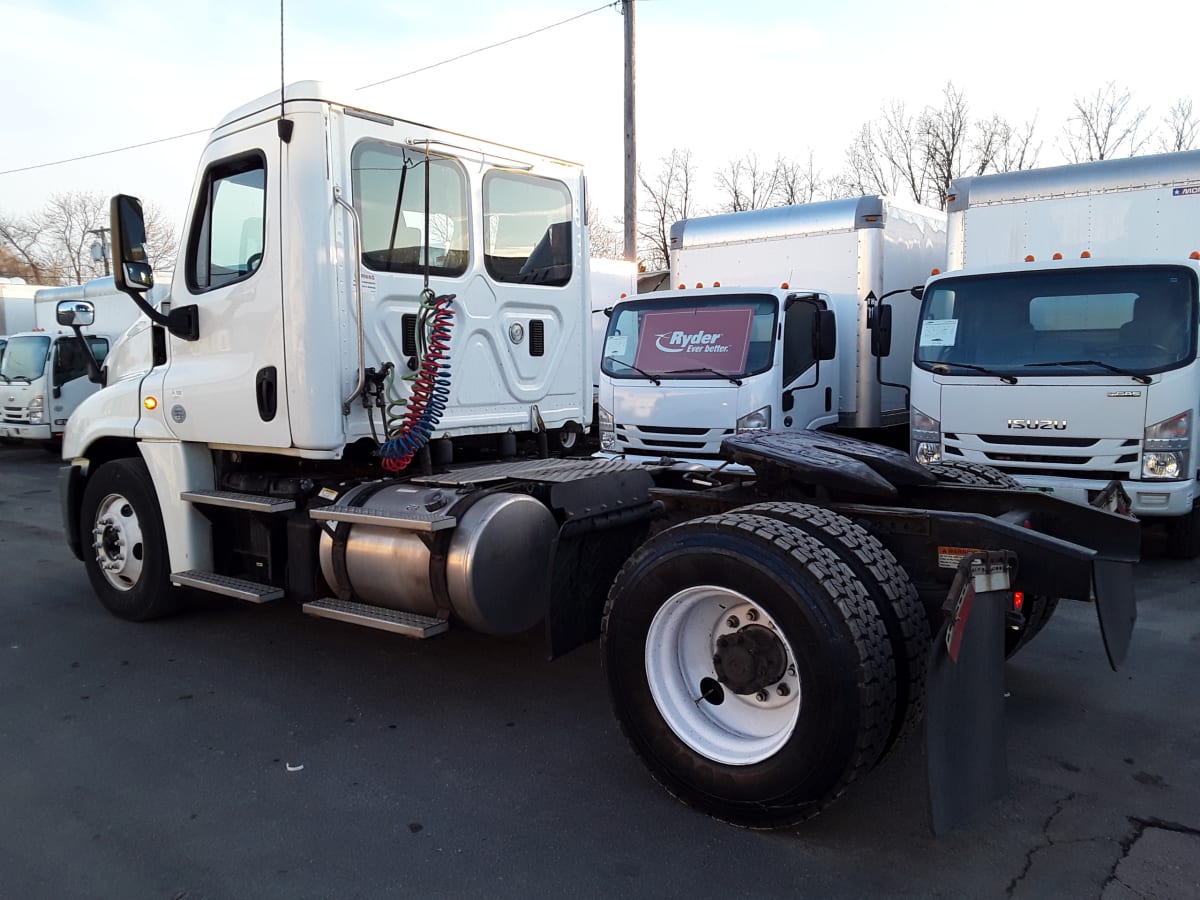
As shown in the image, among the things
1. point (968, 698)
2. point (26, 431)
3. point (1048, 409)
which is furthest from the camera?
point (26, 431)

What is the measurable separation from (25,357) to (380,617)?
49.0 ft

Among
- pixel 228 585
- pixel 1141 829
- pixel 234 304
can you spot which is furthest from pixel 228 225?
pixel 1141 829

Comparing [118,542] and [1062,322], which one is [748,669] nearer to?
[118,542]

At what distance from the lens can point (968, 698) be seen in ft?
9.79

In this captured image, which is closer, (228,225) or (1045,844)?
(1045,844)

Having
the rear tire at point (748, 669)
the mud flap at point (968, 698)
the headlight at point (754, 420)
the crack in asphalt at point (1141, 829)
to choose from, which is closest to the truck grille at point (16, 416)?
the headlight at point (754, 420)

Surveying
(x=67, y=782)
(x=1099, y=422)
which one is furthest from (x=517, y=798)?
(x=1099, y=422)

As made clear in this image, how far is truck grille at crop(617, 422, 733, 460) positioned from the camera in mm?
8453

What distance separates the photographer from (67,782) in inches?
150

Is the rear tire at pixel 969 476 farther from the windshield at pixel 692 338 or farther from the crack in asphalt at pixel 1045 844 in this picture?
the windshield at pixel 692 338

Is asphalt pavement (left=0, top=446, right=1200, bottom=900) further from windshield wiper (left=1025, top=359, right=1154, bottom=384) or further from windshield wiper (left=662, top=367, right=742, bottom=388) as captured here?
windshield wiper (left=662, top=367, right=742, bottom=388)

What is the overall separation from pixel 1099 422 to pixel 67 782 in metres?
6.99

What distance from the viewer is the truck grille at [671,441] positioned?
8453 millimetres

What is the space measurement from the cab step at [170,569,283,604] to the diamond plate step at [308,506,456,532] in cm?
55
